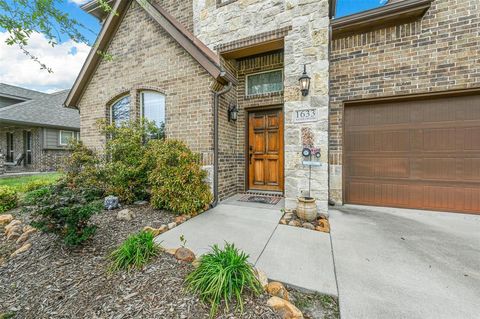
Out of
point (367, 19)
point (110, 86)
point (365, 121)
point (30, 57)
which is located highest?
point (367, 19)

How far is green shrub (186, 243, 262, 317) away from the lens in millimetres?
1808

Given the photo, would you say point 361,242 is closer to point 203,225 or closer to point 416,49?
point 203,225

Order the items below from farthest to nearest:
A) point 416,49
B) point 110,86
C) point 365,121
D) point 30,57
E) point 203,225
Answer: point 110,86
point 365,121
point 416,49
point 203,225
point 30,57

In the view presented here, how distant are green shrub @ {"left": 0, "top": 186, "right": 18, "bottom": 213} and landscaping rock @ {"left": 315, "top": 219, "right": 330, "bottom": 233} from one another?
22.2 ft

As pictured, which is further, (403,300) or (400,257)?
(400,257)

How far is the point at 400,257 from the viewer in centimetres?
264

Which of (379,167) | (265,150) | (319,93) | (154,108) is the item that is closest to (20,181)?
(154,108)

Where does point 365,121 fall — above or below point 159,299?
above

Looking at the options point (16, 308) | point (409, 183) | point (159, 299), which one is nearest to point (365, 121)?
point (409, 183)

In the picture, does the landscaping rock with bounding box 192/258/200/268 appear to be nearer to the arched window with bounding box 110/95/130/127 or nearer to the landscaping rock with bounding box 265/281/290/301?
the landscaping rock with bounding box 265/281/290/301

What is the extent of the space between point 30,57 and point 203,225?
12.8 feet

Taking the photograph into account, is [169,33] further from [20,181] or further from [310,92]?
[20,181]

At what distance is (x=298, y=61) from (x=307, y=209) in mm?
3035

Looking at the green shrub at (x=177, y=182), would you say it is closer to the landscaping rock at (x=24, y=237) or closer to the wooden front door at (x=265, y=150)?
the wooden front door at (x=265, y=150)
